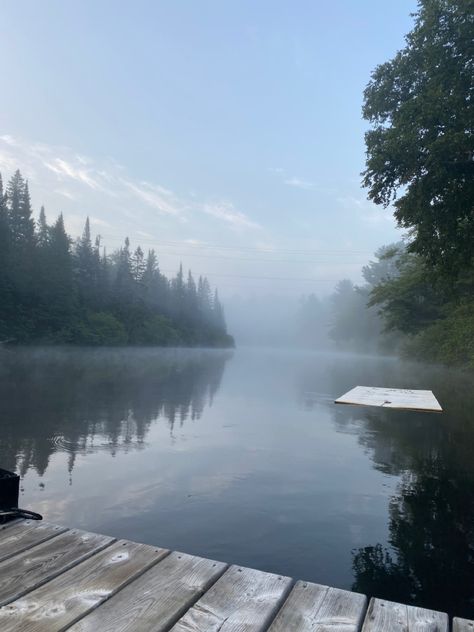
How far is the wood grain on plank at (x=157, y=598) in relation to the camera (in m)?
2.69

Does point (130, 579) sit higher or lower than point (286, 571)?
higher

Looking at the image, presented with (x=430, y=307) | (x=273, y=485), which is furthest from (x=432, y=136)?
(x=430, y=307)

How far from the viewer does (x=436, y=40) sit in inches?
647

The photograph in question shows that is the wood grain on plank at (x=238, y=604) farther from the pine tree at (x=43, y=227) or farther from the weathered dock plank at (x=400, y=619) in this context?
the pine tree at (x=43, y=227)

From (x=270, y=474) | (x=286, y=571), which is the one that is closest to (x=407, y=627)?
(x=286, y=571)

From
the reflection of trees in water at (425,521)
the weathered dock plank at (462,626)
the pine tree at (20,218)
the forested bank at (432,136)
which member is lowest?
the reflection of trees in water at (425,521)

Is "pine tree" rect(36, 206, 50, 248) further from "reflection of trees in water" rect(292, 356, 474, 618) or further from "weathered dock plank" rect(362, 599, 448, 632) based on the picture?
"weathered dock plank" rect(362, 599, 448, 632)

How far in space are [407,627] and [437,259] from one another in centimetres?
1552

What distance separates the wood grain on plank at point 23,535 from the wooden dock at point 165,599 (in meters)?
0.02

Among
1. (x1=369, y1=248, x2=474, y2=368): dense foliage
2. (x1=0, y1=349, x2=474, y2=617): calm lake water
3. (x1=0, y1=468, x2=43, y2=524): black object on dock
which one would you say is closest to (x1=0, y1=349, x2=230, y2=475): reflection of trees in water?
(x1=0, y1=349, x2=474, y2=617): calm lake water

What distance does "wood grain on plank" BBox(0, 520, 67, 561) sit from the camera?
12.0 ft

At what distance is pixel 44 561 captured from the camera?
11.3 feet

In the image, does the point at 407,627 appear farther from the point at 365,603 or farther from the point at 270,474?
the point at 270,474

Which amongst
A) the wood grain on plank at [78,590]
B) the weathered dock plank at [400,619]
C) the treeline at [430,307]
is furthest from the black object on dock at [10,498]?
the treeline at [430,307]
